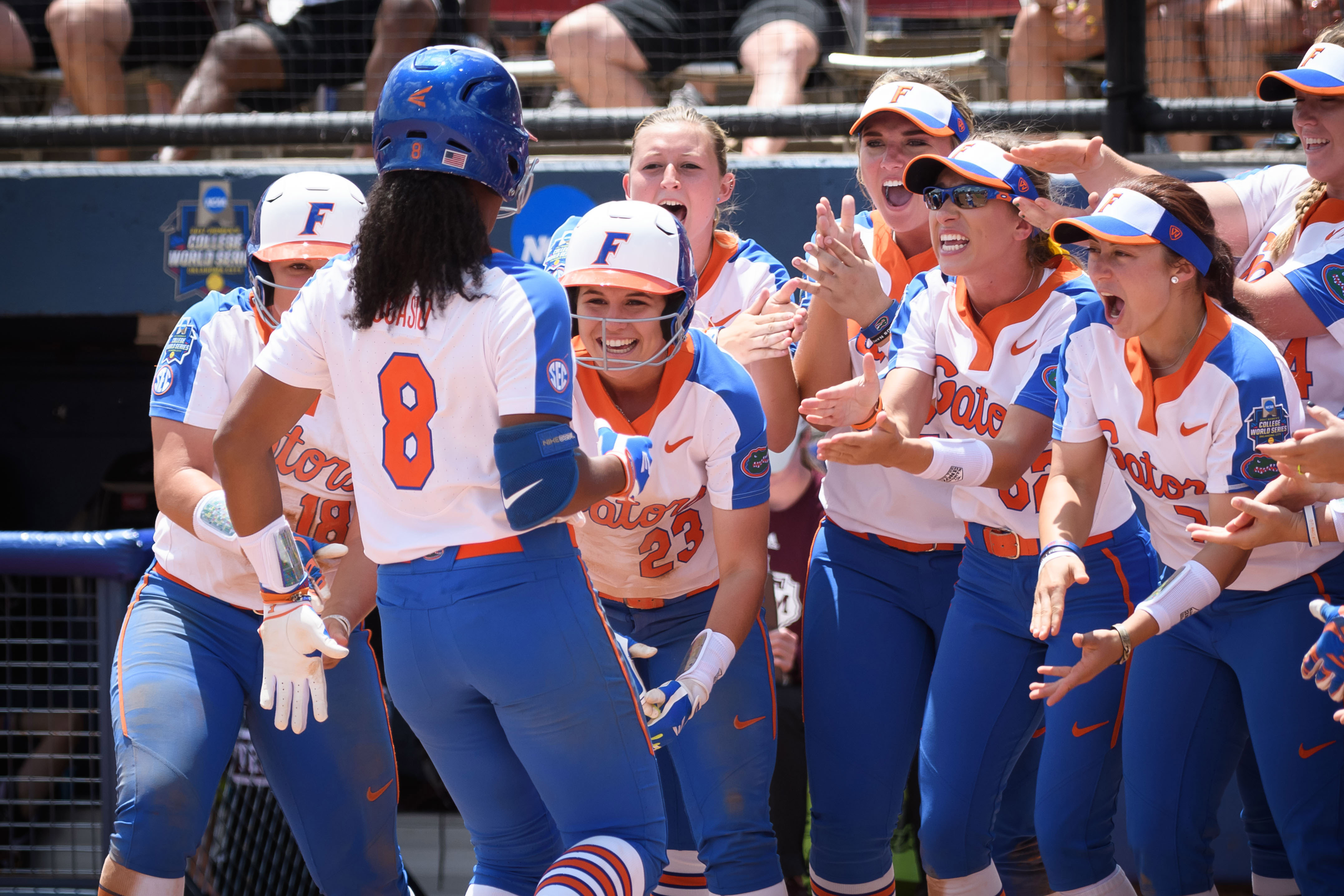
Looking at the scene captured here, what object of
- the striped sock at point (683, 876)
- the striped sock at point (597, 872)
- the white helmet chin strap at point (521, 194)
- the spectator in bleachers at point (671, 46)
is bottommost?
the striped sock at point (683, 876)

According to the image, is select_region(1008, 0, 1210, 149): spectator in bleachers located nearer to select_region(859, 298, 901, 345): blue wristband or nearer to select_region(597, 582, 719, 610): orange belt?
select_region(859, 298, 901, 345): blue wristband

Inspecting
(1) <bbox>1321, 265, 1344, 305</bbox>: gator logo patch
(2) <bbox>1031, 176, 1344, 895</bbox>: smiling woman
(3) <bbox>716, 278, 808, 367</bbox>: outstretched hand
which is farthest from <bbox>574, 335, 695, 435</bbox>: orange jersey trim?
(1) <bbox>1321, 265, 1344, 305</bbox>: gator logo patch

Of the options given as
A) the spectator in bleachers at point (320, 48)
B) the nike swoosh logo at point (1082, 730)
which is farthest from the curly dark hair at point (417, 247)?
the spectator in bleachers at point (320, 48)

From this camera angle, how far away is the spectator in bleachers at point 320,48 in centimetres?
598

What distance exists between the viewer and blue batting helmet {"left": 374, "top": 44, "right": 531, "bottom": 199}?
2445 millimetres

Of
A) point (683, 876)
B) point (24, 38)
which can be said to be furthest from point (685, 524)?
point (24, 38)

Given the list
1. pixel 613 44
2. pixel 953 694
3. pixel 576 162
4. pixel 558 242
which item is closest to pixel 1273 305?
pixel 953 694

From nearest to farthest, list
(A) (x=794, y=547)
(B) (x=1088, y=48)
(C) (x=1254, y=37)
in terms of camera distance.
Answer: (A) (x=794, y=547)
(C) (x=1254, y=37)
(B) (x=1088, y=48)

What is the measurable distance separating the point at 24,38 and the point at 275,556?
492cm

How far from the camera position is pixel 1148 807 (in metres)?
3.01

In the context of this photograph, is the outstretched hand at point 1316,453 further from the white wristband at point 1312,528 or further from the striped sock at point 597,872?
the striped sock at point 597,872

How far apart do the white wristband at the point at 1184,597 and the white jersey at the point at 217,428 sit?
1.92 m

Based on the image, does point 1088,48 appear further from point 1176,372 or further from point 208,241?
point 208,241

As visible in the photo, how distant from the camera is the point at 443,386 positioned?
2.39 meters
